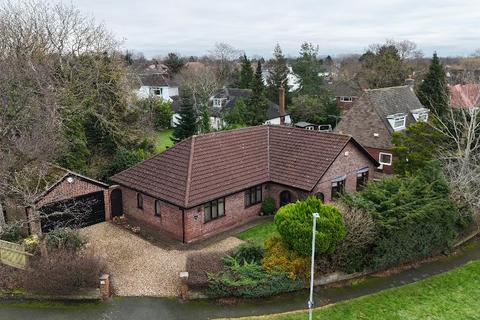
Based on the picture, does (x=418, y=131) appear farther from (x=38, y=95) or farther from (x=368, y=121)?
(x=38, y=95)

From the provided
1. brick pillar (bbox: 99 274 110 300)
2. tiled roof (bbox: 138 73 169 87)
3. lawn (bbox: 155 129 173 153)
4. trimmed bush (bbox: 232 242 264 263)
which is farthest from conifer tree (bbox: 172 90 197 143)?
tiled roof (bbox: 138 73 169 87)

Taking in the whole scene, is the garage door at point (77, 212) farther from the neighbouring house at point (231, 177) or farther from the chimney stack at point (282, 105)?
the chimney stack at point (282, 105)

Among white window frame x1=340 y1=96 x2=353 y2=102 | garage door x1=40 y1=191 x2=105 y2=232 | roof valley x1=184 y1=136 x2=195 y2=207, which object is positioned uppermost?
white window frame x1=340 y1=96 x2=353 y2=102

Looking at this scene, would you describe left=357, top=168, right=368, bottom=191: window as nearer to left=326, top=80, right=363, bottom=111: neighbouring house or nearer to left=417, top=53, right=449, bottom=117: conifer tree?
left=417, top=53, right=449, bottom=117: conifer tree

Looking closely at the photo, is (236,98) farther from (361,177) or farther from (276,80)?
(361,177)

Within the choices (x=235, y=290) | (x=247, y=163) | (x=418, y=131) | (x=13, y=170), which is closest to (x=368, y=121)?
(x=418, y=131)
